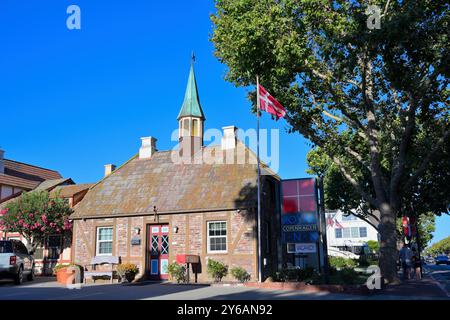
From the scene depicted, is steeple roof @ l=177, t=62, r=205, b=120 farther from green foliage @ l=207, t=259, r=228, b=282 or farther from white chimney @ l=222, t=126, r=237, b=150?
green foliage @ l=207, t=259, r=228, b=282

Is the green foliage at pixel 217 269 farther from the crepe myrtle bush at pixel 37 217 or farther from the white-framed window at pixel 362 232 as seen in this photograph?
the white-framed window at pixel 362 232

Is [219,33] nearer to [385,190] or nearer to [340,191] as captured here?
[385,190]

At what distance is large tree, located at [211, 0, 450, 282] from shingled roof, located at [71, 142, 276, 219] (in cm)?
426

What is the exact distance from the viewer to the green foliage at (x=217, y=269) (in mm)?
20016

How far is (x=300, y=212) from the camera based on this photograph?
61.6 ft

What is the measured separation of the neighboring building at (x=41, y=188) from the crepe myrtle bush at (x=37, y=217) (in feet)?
2.62

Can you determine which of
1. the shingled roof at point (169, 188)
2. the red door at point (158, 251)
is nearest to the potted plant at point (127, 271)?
the red door at point (158, 251)

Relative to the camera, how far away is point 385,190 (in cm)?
1856

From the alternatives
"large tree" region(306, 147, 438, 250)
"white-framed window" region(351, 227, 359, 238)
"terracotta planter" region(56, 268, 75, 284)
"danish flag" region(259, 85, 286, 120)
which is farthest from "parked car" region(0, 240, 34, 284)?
"white-framed window" region(351, 227, 359, 238)

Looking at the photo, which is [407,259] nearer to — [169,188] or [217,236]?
[217,236]

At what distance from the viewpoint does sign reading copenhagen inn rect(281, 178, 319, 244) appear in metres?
18.5

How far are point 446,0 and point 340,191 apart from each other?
1904 cm

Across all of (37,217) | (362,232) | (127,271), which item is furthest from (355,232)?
(127,271)

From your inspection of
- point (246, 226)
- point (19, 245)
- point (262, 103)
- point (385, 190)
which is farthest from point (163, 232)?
point (385, 190)
